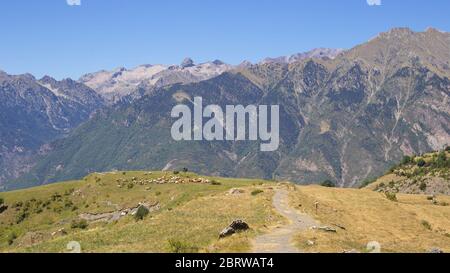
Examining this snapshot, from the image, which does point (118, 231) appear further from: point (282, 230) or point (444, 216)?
point (444, 216)

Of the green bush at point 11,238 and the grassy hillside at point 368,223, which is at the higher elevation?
the grassy hillside at point 368,223

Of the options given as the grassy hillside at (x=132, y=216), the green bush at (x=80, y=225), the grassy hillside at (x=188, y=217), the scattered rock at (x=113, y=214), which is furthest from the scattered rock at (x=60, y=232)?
the scattered rock at (x=113, y=214)

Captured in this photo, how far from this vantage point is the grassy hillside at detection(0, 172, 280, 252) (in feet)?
142

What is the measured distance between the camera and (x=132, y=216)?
3204 inches

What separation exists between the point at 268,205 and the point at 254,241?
984 inches

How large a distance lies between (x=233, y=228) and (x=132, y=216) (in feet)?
132

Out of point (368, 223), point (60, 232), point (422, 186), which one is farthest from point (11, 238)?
point (422, 186)

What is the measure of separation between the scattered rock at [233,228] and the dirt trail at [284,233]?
2083 mm

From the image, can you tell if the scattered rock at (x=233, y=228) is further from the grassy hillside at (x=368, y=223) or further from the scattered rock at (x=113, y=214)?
the scattered rock at (x=113, y=214)

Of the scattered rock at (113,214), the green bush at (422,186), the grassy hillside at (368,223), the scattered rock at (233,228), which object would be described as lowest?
the green bush at (422,186)

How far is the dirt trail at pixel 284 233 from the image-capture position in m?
37.7
